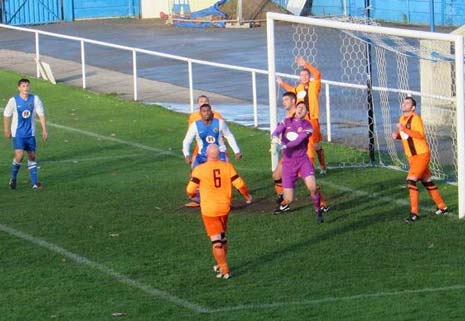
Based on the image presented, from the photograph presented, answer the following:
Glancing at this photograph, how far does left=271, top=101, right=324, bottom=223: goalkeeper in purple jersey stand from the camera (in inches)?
662

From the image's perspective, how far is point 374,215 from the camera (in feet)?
57.6

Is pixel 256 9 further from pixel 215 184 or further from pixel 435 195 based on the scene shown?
pixel 215 184

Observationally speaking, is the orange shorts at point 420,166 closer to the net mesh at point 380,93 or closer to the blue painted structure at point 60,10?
the net mesh at point 380,93

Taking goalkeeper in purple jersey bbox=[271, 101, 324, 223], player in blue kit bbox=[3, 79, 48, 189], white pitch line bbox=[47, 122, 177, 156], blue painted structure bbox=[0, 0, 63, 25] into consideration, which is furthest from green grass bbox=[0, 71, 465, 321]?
blue painted structure bbox=[0, 0, 63, 25]

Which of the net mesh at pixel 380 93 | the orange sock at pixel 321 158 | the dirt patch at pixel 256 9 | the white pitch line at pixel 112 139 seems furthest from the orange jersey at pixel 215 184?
the dirt patch at pixel 256 9

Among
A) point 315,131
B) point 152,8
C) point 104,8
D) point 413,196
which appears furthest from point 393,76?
point 104,8

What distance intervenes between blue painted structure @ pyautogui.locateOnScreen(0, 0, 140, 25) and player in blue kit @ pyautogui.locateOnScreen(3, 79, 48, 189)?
98.0 feet

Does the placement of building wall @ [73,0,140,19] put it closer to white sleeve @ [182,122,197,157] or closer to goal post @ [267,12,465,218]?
goal post @ [267,12,465,218]

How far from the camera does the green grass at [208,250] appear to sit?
13.2 metres

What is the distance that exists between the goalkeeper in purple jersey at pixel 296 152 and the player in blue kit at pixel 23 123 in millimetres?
4935

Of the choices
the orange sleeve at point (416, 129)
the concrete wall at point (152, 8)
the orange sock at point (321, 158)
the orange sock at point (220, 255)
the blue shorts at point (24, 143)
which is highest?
the concrete wall at point (152, 8)

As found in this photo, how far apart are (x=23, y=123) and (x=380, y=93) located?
7.60 meters

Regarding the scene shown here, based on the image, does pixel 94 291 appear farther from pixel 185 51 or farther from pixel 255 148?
pixel 185 51

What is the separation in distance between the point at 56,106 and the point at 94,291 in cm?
1634
